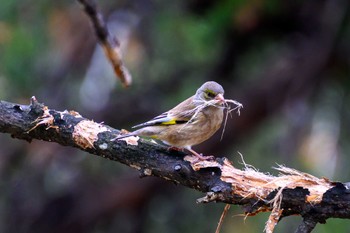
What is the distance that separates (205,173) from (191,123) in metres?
0.90

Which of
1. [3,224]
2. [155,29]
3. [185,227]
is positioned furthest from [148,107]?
[3,224]

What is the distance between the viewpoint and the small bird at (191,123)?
4938 mm

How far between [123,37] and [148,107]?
39.0 inches

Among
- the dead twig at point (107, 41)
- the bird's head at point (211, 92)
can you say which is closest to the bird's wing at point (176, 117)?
the bird's head at point (211, 92)

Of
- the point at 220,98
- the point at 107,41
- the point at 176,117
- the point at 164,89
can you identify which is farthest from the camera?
the point at 164,89

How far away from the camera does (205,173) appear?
4.16 m

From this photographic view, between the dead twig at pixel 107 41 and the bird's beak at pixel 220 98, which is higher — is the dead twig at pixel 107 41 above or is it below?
above

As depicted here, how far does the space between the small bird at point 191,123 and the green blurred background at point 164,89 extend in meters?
2.90

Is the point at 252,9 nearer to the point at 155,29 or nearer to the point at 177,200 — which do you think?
the point at 155,29

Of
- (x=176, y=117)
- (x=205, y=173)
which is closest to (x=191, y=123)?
(x=176, y=117)

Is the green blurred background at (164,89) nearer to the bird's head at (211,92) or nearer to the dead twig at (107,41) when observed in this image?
the bird's head at (211,92)

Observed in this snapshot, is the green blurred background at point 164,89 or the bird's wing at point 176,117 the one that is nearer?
the bird's wing at point 176,117

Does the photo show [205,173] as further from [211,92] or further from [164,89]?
[164,89]

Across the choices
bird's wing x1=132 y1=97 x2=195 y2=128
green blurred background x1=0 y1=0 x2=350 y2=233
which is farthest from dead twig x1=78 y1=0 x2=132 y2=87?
green blurred background x1=0 y1=0 x2=350 y2=233
